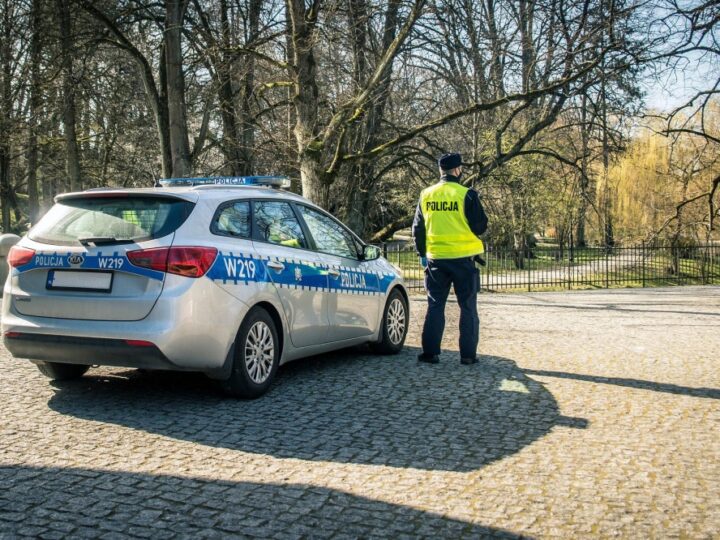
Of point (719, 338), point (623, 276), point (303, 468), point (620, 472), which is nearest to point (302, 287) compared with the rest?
point (303, 468)

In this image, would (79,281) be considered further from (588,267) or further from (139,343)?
(588,267)

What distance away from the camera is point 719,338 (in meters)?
10.4

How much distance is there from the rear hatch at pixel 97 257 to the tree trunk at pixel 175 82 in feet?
34.7

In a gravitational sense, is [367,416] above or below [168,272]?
below

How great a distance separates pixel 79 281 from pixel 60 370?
1.37 m

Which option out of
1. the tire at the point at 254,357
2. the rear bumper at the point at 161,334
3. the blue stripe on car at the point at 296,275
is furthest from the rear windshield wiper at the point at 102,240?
the tire at the point at 254,357

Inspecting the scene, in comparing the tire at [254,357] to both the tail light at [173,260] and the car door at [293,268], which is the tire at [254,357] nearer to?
the car door at [293,268]

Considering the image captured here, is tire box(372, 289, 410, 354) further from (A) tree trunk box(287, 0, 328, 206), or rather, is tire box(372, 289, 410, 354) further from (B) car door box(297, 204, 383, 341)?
(A) tree trunk box(287, 0, 328, 206)

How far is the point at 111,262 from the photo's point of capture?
5.61 metres

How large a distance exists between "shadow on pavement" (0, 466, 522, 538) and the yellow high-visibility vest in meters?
4.10

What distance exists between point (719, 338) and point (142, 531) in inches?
352

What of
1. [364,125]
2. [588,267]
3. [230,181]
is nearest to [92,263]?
[230,181]

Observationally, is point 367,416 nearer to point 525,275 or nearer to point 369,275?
point 369,275

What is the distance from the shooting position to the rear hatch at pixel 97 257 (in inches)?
220
